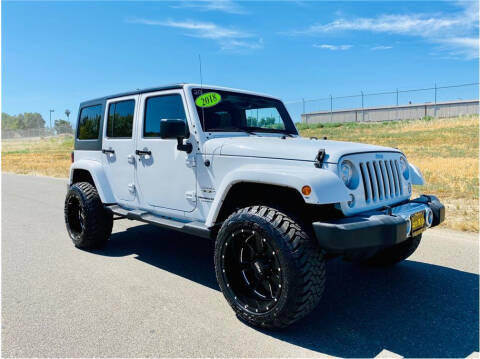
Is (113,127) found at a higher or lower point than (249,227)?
higher

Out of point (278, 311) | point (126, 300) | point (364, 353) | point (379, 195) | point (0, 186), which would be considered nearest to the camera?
point (364, 353)

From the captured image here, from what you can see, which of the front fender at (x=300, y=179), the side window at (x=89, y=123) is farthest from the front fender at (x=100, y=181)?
the front fender at (x=300, y=179)

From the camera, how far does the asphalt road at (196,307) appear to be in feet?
8.87

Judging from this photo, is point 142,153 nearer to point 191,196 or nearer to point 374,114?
point 191,196

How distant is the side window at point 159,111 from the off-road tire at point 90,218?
4.08 ft

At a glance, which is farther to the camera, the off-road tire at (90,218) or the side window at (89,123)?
the side window at (89,123)

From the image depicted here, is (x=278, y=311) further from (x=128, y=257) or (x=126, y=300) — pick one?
(x=128, y=257)

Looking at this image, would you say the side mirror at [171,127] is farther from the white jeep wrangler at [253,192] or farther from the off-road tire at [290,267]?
the off-road tire at [290,267]

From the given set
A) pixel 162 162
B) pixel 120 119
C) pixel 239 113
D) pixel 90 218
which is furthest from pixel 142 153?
pixel 90 218

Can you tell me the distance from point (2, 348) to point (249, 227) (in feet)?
6.29

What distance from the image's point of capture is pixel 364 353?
8.61 ft

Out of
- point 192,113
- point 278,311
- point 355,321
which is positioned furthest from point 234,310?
point 192,113

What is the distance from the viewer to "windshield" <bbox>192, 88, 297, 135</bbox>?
3840 mm

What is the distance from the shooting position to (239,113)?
421 centimetres
